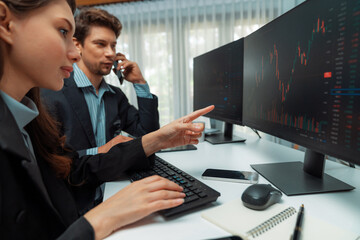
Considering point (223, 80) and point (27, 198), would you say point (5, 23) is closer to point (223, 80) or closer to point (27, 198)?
point (27, 198)

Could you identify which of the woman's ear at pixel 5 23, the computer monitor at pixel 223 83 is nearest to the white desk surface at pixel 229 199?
the computer monitor at pixel 223 83

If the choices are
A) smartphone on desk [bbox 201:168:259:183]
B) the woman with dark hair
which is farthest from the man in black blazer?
smartphone on desk [bbox 201:168:259:183]

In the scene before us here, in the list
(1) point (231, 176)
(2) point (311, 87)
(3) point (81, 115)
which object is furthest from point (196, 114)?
(3) point (81, 115)

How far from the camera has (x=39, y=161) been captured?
641 mm

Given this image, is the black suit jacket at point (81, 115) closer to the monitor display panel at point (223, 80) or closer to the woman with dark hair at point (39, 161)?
the monitor display panel at point (223, 80)

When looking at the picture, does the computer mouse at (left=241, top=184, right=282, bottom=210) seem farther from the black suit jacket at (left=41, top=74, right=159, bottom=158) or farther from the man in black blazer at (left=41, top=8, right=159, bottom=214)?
the man in black blazer at (left=41, top=8, right=159, bottom=214)

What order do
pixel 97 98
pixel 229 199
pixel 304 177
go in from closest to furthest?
pixel 229 199, pixel 304 177, pixel 97 98

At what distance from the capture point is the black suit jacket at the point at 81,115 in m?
1.31

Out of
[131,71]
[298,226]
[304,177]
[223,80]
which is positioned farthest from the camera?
[131,71]

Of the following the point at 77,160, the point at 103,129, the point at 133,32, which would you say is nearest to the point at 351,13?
the point at 77,160

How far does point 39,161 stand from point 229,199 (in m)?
0.54

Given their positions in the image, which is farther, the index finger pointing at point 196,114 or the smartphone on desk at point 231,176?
the index finger pointing at point 196,114

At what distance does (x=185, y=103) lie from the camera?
2.88m

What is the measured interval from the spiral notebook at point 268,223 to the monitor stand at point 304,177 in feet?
0.42
